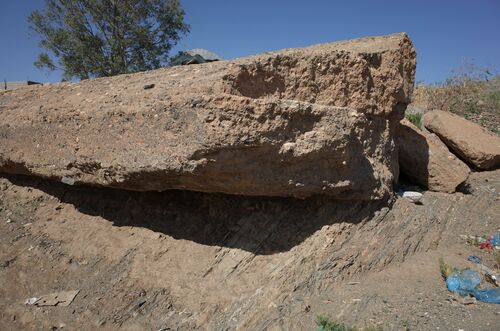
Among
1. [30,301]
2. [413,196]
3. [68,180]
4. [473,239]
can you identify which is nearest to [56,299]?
[30,301]

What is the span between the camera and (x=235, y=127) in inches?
80.1

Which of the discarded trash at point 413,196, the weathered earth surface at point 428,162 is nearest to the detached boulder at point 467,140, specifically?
the weathered earth surface at point 428,162

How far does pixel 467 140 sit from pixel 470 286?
2062mm

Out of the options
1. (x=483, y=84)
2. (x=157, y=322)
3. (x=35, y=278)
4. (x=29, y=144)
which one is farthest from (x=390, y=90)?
(x=483, y=84)

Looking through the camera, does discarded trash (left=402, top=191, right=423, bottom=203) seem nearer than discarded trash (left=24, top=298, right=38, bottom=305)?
No

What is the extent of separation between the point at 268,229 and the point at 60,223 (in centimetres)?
196

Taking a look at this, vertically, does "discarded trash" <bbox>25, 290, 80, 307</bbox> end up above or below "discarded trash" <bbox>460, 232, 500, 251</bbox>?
above

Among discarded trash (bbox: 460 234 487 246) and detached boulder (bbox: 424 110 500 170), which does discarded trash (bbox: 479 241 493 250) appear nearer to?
discarded trash (bbox: 460 234 487 246)

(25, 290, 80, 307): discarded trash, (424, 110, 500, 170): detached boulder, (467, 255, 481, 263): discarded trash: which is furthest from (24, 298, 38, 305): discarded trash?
(424, 110, 500, 170): detached boulder

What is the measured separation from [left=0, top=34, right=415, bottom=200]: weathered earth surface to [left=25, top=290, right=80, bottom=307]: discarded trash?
0.85m

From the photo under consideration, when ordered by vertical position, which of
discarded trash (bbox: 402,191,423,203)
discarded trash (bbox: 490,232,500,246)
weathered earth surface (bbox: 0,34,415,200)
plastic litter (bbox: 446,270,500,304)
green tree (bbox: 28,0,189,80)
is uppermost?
green tree (bbox: 28,0,189,80)

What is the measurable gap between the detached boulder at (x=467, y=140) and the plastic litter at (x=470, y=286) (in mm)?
1869

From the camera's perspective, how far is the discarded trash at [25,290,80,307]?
2.70 m

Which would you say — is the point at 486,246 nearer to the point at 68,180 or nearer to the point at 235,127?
the point at 235,127
